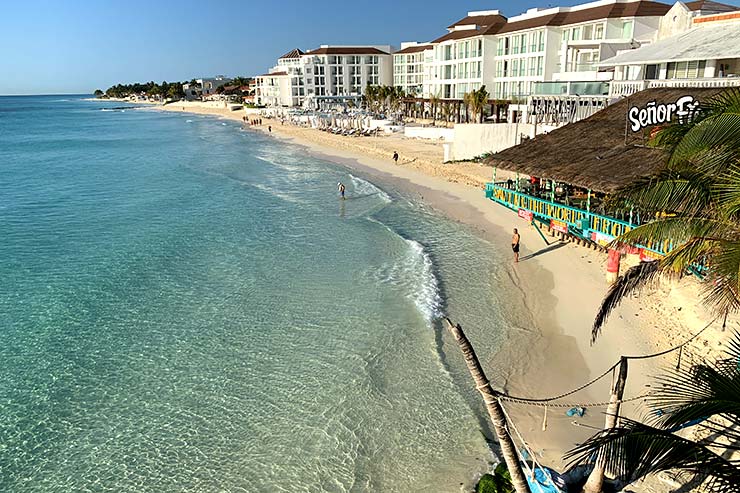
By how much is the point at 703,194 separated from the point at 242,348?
11.5m

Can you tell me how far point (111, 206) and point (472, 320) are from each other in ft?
87.8

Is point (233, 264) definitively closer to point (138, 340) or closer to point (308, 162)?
point (138, 340)

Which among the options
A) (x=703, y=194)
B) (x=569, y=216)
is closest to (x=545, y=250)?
(x=569, y=216)

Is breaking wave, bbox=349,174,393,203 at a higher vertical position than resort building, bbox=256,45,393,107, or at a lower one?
lower

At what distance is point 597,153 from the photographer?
54.6ft

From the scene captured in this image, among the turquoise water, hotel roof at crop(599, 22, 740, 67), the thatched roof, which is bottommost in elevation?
the turquoise water

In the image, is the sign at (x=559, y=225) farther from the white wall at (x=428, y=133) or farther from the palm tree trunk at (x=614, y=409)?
the white wall at (x=428, y=133)

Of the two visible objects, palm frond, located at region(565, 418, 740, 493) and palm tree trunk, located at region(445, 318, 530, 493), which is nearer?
palm frond, located at region(565, 418, 740, 493)

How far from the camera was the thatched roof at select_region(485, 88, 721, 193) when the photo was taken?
576 inches

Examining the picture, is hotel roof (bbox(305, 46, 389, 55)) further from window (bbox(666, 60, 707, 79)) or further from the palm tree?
window (bbox(666, 60, 707, 79))

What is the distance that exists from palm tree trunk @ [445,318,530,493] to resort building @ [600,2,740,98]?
1832 cm

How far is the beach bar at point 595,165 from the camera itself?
14695mm

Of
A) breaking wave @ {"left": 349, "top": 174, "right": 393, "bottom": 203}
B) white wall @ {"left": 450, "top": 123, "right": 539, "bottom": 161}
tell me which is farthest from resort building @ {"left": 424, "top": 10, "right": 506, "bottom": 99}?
breaking wave @ {"left": 349, "top": 174, "right": 393, "bottom": 203}

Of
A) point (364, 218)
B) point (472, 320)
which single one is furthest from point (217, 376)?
point (364, 218)
